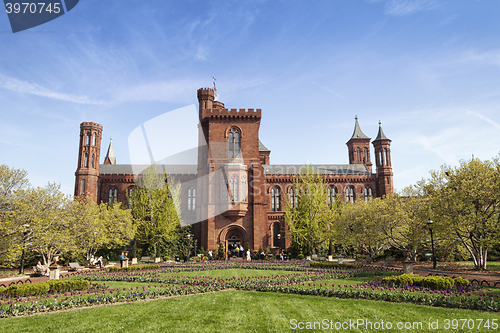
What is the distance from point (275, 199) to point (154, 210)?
765 inches

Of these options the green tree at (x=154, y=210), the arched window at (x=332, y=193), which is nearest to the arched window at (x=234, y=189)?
the green tree at (x=154, y=210)

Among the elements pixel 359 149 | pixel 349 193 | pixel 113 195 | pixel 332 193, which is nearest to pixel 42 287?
pixel 113 195

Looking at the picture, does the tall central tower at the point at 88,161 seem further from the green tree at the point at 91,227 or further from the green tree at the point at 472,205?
the green tree at the point at 472,205

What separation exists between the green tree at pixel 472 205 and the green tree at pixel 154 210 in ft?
98.2

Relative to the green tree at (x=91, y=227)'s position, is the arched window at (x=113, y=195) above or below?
above

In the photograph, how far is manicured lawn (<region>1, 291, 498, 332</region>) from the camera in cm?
845

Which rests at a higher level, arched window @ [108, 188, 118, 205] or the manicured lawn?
arched window @ [108, 188, 118, 205]

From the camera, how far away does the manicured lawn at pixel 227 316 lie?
8.45m

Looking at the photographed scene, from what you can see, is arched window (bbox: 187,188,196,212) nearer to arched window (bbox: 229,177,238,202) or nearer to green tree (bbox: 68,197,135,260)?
arched window (bbox: 229,177,238,202)

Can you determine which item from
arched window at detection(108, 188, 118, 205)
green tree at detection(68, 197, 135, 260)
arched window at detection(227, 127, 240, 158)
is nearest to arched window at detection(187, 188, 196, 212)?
arched window at detection(108, 188, 118, 205)

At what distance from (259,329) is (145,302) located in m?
5.17

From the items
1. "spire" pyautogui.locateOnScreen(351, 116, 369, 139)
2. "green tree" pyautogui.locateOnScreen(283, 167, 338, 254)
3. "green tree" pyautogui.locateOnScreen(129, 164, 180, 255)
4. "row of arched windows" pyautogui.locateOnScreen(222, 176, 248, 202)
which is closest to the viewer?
"green tree" pyautogui.locateOnScreen(283, 167, 338, 254)

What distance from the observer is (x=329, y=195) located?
54125mm

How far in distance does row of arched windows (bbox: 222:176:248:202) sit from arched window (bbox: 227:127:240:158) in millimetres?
3985
